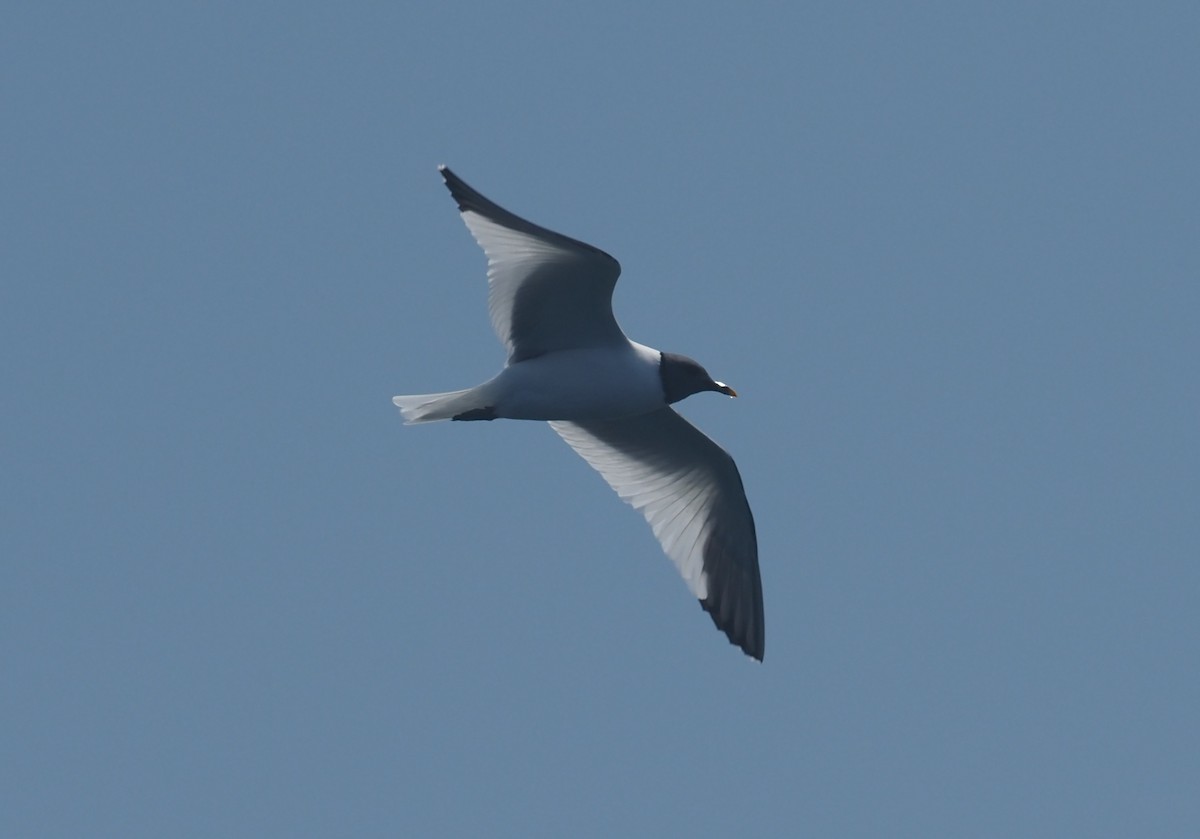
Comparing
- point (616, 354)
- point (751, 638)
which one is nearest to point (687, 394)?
point (616, 354)

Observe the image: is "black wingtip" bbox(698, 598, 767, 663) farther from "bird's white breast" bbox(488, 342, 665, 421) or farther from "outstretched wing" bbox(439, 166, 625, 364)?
"outstretched wing" bbox(439, 166, 625, 364)

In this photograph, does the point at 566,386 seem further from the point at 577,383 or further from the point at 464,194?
the point at 464,194

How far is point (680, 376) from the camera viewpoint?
484 inches

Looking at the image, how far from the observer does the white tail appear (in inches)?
472

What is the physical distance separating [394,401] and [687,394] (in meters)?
2.18

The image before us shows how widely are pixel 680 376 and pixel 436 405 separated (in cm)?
181

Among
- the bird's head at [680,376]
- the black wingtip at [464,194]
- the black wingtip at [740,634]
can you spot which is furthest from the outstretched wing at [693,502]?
the black wingtip at [464,194]

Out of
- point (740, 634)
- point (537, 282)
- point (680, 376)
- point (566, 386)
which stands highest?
point (537, 282)

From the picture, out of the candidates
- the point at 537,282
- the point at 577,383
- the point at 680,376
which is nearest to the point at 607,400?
the point at 577,383

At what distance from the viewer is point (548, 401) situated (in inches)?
475

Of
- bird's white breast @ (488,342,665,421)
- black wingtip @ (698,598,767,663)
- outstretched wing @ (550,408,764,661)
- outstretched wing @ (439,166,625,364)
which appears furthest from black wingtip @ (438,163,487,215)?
black wingtip @ (698,598,767,663)

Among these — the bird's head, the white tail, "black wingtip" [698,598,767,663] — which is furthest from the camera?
"black wingtip" [698,598,767,663]

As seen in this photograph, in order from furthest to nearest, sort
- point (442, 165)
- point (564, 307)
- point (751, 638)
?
point (751, 638) < point (564, 307) < point (442, 165)

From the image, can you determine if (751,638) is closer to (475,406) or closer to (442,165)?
(475,406)
